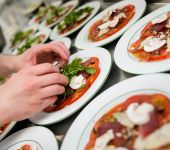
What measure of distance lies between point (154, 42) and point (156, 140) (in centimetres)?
46

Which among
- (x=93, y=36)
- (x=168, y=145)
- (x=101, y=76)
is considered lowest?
(x=93, y=36)

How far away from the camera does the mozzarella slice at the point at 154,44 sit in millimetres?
1042

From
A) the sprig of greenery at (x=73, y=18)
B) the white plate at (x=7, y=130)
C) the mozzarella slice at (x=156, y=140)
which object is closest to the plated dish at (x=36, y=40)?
the sprig of greenery at (x=73, y=18)

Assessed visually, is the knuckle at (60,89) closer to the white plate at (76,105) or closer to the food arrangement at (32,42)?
the white plate at (76,105)

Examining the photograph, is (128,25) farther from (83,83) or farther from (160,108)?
(160,108)

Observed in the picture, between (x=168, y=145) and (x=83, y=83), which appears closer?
(x=168, y=145)

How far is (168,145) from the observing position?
689mm

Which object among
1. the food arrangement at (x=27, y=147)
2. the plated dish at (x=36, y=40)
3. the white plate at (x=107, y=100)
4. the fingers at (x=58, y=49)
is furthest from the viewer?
the plated dish at (x=36, y=40)

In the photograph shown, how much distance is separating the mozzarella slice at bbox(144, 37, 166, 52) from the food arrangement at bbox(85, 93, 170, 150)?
253 millimetres

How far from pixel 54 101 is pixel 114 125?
0.33 meters

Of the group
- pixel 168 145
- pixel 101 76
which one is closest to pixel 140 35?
pixel 101 76

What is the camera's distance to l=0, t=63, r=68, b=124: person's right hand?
1.03m

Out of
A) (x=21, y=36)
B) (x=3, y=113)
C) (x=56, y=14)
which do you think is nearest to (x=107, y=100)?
(x=3, y=113)

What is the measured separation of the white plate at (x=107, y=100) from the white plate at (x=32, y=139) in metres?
0.06
